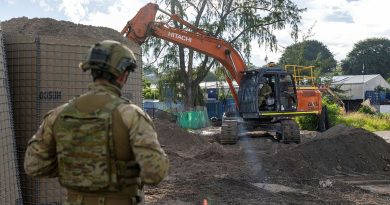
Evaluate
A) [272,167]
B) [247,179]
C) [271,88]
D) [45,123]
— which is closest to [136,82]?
[45,123]

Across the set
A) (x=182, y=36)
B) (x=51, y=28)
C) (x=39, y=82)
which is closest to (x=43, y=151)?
(x=39, y=82)

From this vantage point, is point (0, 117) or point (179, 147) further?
point (179, 147)

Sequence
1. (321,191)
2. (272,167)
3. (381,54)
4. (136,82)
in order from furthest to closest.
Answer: (381,54) < (272,167) < (321,191) < (136,82)

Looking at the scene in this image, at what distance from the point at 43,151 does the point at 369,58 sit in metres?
91.4

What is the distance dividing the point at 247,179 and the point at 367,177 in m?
2.75

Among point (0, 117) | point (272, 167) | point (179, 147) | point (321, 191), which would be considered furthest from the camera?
point (179, 147)

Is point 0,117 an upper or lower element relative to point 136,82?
lower

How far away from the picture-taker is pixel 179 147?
42.4ft

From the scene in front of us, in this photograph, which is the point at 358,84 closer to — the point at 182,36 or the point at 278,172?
the point at 182,36

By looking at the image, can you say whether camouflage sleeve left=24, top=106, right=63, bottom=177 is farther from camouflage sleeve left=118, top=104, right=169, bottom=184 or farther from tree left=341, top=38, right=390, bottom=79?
tree left=341, top=38, right=390, bottom=79

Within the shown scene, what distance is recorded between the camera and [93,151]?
8.68ft

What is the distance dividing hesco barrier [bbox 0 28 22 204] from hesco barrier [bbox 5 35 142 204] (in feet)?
0.71

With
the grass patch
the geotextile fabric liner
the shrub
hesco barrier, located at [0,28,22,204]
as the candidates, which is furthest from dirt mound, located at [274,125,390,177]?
the grass patch

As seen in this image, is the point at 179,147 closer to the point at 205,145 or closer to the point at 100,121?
the point at 205,145
